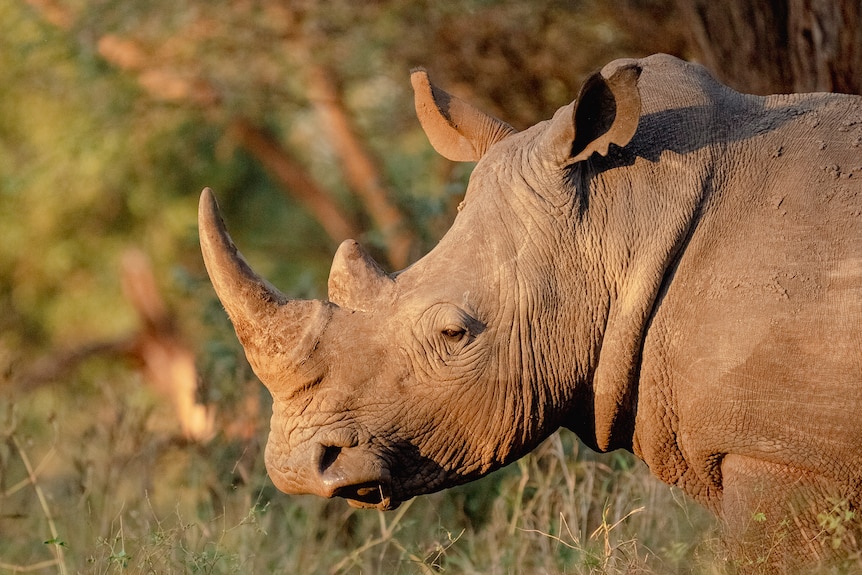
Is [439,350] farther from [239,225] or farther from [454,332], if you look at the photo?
[239,225]

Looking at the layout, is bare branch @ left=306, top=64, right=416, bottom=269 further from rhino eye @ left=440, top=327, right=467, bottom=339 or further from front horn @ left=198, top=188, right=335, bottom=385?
rhino eye @ left=440, top=327, right=467, bottom=339

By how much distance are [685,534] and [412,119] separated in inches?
341

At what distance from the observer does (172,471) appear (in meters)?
8.62

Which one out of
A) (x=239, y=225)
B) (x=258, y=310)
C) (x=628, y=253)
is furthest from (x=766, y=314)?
(x=239, y=225)

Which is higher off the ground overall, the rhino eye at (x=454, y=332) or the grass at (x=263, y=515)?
the rhino eye at (x=454, y=332)

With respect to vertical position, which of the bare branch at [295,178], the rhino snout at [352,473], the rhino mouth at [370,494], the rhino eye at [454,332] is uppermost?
the rhino eye at [454,332]

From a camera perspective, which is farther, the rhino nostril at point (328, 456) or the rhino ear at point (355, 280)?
the rhino ear at point (355, 280)

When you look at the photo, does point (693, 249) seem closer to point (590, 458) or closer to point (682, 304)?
point (682, 304)

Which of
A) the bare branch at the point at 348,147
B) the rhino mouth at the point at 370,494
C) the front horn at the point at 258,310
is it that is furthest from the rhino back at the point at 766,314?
the bare branch at the point at 348,147

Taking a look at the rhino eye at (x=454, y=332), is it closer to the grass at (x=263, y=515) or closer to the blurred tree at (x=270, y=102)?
the grass at (x=263, y=515)

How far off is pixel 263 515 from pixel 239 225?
12.5 metres

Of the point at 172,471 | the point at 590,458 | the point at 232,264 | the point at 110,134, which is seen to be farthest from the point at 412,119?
the point at 232,264

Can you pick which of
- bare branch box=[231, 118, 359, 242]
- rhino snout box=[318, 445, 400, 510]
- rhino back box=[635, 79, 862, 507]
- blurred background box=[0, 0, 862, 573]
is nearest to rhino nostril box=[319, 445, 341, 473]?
rhino snout box=[318, 445, 400, 510]

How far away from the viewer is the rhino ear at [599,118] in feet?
13.8
